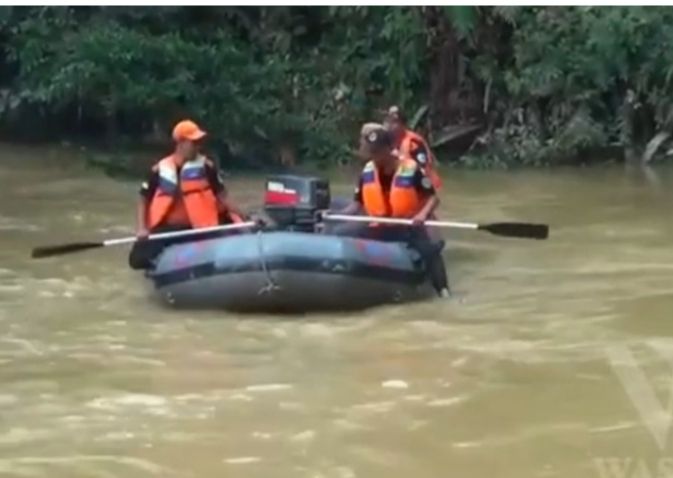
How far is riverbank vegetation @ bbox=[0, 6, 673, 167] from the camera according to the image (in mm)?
16281

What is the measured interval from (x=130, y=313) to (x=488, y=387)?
7.95 feet

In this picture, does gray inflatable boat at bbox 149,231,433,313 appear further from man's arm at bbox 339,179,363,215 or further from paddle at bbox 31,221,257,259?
man's arm at bbox 339,179,363,215

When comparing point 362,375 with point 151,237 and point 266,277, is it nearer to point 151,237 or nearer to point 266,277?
point 266,277

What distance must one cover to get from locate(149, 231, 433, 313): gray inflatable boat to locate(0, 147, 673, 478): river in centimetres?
10

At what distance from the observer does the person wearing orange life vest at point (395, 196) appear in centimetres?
909

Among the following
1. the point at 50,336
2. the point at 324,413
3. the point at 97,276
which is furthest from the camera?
the point at 97,276

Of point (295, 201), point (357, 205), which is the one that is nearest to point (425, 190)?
point (357, 205)

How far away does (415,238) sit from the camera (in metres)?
9.12

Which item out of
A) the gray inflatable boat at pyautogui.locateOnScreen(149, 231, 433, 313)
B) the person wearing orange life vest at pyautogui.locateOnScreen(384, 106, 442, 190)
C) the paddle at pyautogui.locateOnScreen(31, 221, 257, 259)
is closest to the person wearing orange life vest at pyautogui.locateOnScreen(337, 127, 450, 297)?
the person wearing orange life vest at pyautogui.locateOnScreen(384, 106, 442, 190)

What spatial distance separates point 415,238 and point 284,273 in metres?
0.97

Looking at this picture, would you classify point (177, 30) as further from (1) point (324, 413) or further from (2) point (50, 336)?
(1) point (324, 413)

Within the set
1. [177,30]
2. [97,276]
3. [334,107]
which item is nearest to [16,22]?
[177,30]

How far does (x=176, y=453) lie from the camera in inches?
248

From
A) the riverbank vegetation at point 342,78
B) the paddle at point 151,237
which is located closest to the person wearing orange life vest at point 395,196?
the paddle at point 151,237
